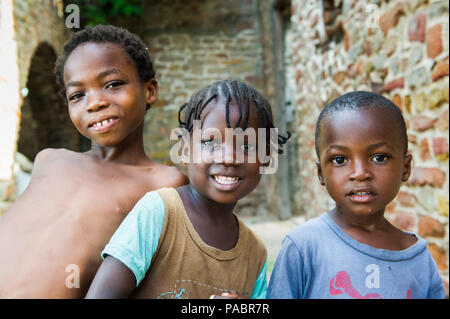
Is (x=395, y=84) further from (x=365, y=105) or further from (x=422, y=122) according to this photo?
(x=365, y=105)

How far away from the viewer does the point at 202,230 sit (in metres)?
1.22

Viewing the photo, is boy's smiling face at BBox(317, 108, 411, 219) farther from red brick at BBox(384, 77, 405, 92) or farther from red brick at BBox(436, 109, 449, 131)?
red brick at BBox(384, 77, 405, 92)

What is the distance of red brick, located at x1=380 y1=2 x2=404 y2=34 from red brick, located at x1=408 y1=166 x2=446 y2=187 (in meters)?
1.02

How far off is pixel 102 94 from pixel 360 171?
2.79 feet

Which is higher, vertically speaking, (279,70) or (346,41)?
(279,70)

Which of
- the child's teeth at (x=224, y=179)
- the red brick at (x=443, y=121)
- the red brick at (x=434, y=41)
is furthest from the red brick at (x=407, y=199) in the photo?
the child's teeth at (x=224, y=179)

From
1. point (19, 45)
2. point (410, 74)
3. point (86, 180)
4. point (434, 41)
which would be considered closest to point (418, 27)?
point (434, 41)

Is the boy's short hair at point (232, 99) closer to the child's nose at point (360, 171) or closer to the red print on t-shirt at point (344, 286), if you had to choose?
the child's nose at point (360, 171)

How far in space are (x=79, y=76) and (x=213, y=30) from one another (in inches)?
227

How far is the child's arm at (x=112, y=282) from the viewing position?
0.99 m

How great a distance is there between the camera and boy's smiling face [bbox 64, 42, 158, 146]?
4.43 feet

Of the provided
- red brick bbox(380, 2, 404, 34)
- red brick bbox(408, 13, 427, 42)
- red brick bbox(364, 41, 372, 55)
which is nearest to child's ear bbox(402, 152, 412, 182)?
red brick bbox(408, 13, 427, 42)

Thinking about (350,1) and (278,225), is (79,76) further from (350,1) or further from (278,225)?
(278,225)
